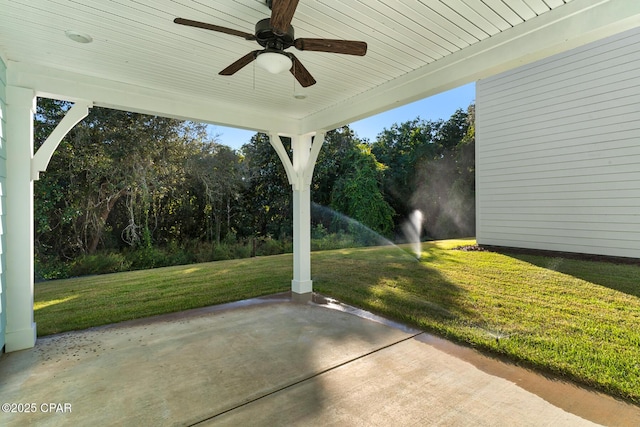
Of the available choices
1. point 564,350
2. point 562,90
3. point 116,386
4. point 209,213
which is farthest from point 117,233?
point 562,90

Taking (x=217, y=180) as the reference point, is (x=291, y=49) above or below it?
above

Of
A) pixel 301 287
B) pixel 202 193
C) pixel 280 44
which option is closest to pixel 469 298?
pixel 301 287

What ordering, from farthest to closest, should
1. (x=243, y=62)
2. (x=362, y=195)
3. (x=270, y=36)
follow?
(x=362, y=195) < (x=243, y=62) < (x=270, y=36)

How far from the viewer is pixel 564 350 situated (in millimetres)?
2664

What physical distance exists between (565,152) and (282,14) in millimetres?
7346

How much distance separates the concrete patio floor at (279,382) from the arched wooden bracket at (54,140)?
5.67 feet

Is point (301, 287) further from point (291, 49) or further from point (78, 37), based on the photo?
point (78, 37)

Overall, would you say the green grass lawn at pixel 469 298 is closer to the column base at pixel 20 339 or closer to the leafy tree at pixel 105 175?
the column base at pixel 20 339

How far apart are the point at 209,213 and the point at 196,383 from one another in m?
7.42

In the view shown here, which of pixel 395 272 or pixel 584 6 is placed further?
pixel 395 272

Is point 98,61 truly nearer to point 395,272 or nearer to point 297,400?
point 297,400

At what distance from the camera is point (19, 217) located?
2.82 metres

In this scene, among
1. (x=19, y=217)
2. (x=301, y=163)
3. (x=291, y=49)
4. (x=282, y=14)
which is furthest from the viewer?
(x=301, y=163)

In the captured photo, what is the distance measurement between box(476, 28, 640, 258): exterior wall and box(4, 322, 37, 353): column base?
8749 millimetres
